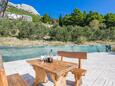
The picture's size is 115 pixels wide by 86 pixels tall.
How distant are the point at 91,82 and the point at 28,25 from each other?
18612 mm

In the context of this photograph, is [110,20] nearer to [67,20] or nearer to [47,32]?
[67,20]

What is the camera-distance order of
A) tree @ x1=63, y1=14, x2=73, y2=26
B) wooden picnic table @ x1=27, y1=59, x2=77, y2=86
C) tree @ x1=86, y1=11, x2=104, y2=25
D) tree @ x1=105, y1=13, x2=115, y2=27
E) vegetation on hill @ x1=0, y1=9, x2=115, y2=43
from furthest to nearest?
tree @ x1=63, y1=14, x2=73, y2=26 < tree @ x1=86, y1=11, x2=104, y2=25 < tree @ x1=105, y1=13, x2=115, y2=27 < vegetation on hill @ x1=0, y1=9, x2=115, y2=43 < wooden picnic table @ x1=27, y1=59, x2=77, y2=86

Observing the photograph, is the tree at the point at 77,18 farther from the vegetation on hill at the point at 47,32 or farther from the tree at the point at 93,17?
the vegetation on hill at the point at 47,32

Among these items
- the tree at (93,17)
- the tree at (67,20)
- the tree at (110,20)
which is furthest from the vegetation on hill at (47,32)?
the tree at (67,20)

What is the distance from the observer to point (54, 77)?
3582 mm

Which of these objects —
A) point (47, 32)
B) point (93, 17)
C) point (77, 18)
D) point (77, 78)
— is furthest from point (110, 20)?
point (77, 78)

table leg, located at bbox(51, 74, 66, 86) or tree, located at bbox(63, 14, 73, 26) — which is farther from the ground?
tree, located at bbox(63, 14, 73, 26)

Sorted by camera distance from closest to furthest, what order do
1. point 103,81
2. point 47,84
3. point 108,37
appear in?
point 47,84 < point 103,81 < point 108,37

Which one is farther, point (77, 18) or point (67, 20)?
point (67, 20)

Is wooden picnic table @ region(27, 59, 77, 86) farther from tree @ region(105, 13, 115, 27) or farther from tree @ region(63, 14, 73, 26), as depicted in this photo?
tree @ region(63, 14, 73, 26)

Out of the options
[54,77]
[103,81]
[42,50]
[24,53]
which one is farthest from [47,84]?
[42,50]

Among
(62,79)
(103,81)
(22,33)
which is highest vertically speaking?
(22,33)

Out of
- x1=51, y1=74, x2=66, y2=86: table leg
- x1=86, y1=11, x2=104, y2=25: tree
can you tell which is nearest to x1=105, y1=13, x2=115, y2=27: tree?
x1=86, y1=11, x2=104, y2=25: tree

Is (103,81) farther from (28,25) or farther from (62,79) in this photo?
(28,25)
